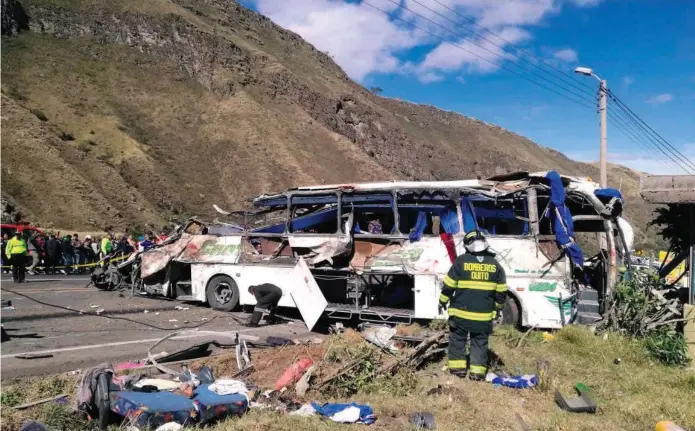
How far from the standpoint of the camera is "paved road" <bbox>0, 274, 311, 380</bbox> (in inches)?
281

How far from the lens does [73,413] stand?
16.3ft

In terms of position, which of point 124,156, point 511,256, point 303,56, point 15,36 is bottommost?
point 511,256

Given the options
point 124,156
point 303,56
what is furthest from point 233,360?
point 303,56

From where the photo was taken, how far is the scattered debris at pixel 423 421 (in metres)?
5.00

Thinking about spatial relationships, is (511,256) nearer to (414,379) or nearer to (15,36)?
(414,379)

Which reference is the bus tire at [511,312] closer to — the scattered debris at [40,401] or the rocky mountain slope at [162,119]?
the scattered debris at [40,401]

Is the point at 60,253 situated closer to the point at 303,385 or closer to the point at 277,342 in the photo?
the point at 277,342

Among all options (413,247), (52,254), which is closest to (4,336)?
(413,247)

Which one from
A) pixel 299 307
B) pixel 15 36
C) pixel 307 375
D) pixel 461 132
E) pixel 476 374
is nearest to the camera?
pixel 307 375

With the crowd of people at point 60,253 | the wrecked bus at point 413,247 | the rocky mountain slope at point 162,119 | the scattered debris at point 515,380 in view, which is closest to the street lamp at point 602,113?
the wrecked bus at point 413,247

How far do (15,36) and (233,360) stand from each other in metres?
50.0

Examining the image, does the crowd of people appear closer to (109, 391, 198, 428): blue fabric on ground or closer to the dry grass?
the dry grass

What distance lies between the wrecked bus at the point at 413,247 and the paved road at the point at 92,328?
79 cm

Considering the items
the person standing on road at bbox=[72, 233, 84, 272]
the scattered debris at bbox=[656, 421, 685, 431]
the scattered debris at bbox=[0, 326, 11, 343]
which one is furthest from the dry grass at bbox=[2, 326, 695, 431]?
the person standing on road at bbox=[72, 233, 84, 272]
